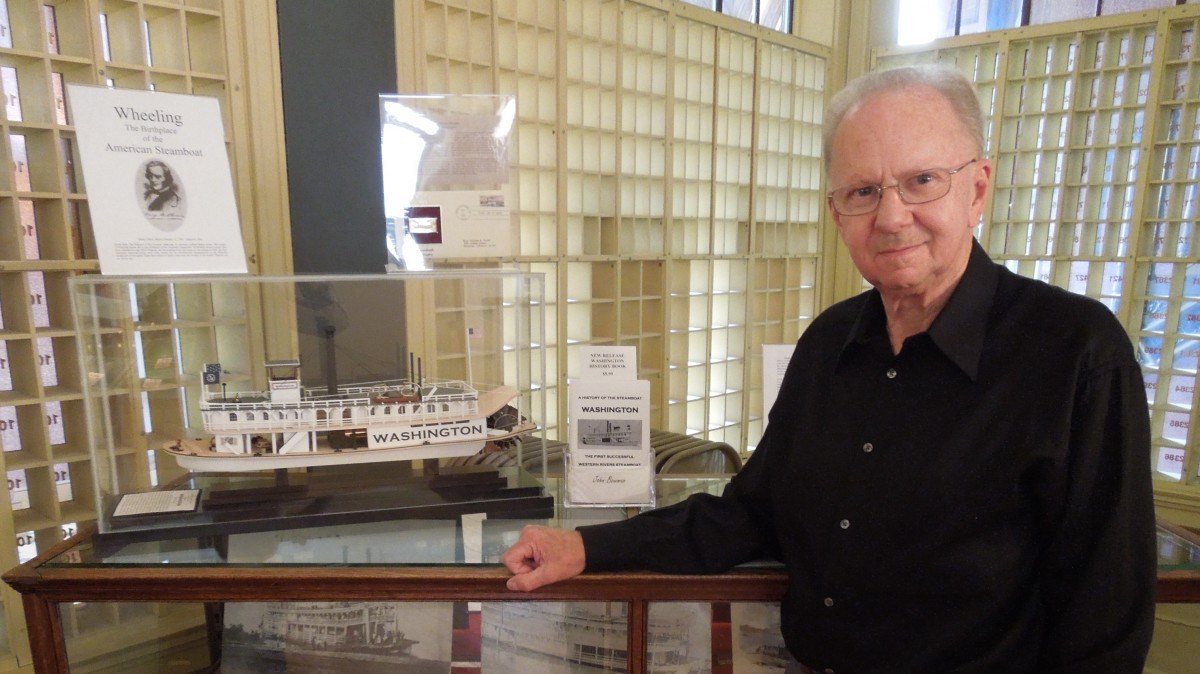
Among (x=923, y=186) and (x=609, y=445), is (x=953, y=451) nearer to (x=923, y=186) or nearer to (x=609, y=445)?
(x=923, y=186)

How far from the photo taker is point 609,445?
1.53 m

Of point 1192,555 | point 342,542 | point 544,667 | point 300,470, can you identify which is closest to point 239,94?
point 300,470

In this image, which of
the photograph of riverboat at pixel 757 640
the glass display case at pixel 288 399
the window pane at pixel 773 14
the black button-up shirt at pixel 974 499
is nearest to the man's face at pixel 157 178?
the glass display case at pixel 288 399

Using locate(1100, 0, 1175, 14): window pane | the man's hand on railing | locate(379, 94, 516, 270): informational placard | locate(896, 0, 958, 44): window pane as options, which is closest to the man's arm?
the man's hand on railing

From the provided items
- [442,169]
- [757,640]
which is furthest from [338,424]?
[757,640]

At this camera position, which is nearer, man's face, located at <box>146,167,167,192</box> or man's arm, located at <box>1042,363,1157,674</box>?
man's arm, located at <box>1042,363,1157,674</box>

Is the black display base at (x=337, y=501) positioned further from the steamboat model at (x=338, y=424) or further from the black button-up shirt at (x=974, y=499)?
the black button-up shirt at (x=974, y=499)

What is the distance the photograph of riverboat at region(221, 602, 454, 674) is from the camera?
139 centimetres

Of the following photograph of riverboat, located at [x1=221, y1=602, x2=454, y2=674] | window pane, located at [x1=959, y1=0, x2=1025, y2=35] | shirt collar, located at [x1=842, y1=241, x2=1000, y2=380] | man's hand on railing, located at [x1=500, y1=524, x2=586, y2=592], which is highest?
window pane, located at [x1=959, y1=0, x2=1025, y2=35]

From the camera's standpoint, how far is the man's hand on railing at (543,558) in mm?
1246

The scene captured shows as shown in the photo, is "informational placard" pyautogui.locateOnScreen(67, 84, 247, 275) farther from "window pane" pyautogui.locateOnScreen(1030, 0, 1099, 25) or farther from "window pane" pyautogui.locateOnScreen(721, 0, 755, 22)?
"window pane" pyautogui.locateOnScreen(1030, 0, 1099, 25)

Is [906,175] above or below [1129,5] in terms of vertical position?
A: below

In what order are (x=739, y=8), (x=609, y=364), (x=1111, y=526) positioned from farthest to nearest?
1. (x=739, y=8)
2. (x=609, y=364)
3. (x=1111, y=526)

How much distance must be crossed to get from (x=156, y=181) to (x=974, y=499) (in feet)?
5.42
